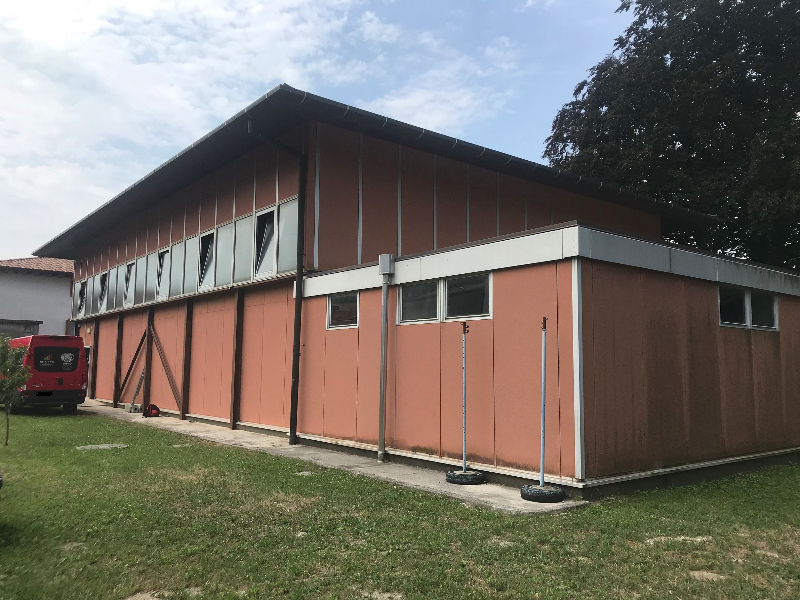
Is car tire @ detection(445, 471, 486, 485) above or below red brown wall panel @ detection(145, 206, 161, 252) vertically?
below

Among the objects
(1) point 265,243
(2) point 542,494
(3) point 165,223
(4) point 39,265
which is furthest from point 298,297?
(4) point 39,265

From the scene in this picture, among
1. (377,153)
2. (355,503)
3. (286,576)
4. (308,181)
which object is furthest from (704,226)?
(286,576)

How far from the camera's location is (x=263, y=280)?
14.4m

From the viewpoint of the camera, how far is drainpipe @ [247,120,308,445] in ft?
41.9

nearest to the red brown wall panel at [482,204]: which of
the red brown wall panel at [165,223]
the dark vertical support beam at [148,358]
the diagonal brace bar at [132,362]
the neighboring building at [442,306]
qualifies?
the neighboring building at [442,306]

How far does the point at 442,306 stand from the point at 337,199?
4937 mm

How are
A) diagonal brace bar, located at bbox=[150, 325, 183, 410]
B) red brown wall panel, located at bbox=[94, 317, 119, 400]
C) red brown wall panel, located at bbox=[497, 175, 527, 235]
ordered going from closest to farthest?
1. red brown wall panel, located at bbox=[497, 175, 527, 235]
2. diagonal brace bar, located at bbox=[150, 325, 183, 410]
3. red brown wall panel, located at bbox=[94, 317, 119, 400]

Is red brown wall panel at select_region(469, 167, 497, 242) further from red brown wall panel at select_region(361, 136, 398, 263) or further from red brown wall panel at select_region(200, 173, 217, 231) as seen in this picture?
red brown wall panel at select_region(200, 173, 217, 231)

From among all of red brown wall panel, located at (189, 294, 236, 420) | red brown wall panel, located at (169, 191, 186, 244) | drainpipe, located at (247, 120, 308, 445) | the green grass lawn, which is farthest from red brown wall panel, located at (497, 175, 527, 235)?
the green grass lawn

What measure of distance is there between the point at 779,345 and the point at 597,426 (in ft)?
17.9

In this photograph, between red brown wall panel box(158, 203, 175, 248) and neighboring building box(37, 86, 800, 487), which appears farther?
red brown wall panel box(158, 203, 175, 248)

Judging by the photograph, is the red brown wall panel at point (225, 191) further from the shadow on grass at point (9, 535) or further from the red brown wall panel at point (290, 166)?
the shadow on grass at point (9, 535)

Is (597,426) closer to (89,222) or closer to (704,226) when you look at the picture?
(704,226)

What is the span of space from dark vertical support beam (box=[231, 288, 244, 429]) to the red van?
7847 millimetres
